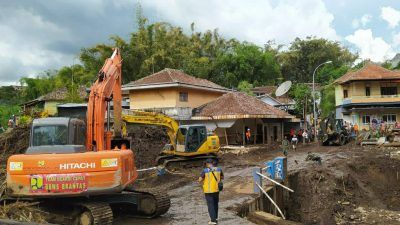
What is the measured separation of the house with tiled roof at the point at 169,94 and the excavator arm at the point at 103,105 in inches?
806

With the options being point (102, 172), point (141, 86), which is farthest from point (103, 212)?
point (141, 86)

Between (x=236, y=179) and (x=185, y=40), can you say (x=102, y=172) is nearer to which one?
(x=236, y=179)

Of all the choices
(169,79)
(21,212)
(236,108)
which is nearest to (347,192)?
(236,108)

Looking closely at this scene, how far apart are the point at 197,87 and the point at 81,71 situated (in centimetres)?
Result: 2898

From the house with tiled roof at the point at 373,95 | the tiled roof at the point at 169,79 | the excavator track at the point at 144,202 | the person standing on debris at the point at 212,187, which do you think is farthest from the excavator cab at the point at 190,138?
the house with tiled roof at the point at 373,95

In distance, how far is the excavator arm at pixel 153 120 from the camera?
20391mm

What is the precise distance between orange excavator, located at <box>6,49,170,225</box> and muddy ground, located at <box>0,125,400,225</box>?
0.57 meters

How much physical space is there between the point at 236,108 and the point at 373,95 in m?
25.1

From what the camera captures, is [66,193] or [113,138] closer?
[66,193]

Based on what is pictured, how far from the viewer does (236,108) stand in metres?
35.2

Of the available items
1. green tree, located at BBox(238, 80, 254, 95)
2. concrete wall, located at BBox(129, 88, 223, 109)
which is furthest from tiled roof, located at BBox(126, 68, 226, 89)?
green tree, located at BBox(238, 80, 254, 95)

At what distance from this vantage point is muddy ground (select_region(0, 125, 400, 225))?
44.6ft

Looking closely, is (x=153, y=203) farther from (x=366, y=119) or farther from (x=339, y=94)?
(x=339, y=94)

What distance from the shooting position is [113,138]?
1486 cm
